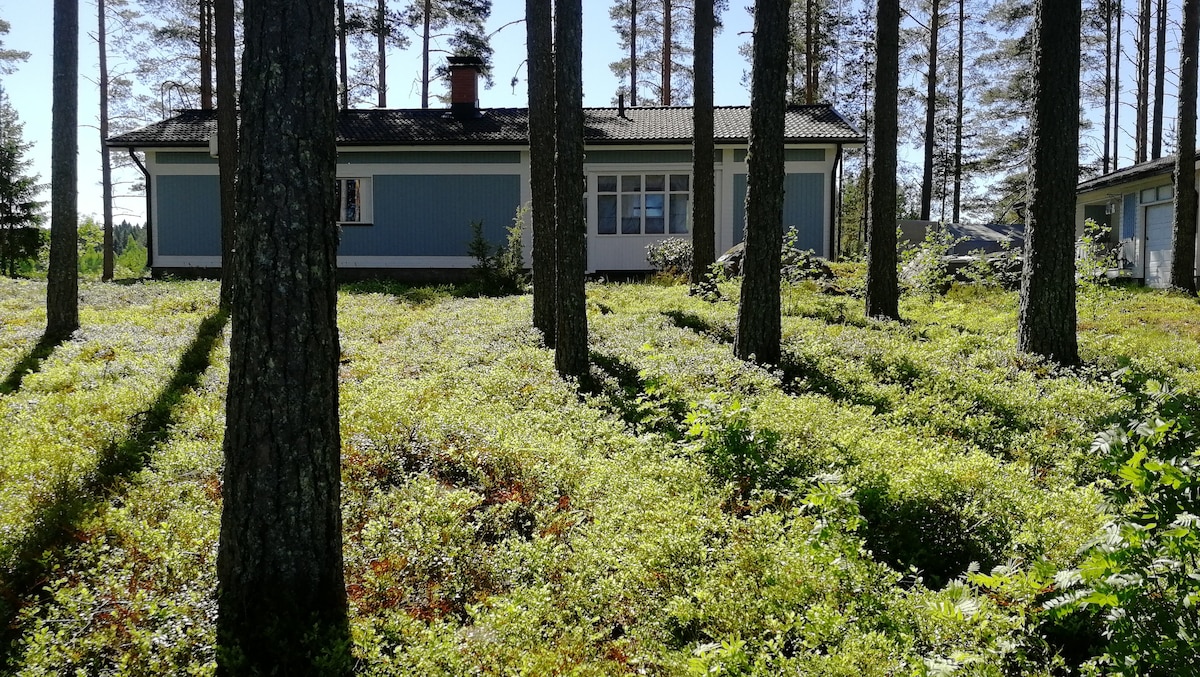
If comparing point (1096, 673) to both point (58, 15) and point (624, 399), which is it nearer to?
point (624, 399)

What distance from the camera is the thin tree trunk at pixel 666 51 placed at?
24.9 meters

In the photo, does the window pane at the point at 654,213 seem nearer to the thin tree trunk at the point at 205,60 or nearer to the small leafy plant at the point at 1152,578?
the thin tree trunk at the point at 205,60

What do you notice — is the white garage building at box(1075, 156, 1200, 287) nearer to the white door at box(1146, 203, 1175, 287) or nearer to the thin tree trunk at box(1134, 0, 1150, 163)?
the white door at box(1146, 203, 1175, 287)

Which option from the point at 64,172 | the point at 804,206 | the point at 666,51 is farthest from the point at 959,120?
the point at 64,172

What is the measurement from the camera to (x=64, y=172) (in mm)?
9242

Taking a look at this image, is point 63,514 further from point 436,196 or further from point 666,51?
point 666,51

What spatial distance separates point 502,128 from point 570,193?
12.0 meters

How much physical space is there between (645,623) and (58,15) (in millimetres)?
Answer: 10050

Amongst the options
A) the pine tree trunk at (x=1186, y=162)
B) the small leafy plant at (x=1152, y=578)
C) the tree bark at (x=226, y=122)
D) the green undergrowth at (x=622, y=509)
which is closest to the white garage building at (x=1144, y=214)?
the pine tree trunk at (x=1186, y=162)

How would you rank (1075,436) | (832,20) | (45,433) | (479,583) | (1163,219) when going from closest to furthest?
(479,583), (45,433), (1075,436), (1163,219), (832,20)

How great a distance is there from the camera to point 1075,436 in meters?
5.43

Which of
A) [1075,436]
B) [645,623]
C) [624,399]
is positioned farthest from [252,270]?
[1075,436]

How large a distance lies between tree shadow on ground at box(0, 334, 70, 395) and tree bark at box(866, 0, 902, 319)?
30.9 feet

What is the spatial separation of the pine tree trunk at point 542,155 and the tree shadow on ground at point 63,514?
4.36 m
